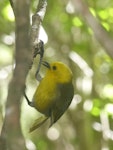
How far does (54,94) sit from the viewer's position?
1.72 meters

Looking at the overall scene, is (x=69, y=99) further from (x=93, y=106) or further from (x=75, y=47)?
(x=75, y=47)

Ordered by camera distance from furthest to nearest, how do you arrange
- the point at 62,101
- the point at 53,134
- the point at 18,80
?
the point at 53,134 → the point at 62,101 → the point at 18,80

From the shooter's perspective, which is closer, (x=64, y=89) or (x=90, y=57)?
(x=64, y=89)

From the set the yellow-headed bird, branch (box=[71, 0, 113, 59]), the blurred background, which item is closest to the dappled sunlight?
the blurred background

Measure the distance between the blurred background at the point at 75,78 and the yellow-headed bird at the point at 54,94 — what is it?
93cm

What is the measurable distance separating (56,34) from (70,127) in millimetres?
618

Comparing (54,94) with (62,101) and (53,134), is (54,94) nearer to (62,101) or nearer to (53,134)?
(62,101)

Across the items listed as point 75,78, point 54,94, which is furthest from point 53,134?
point 54,94

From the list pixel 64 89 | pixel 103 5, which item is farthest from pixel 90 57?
pixel 64 89

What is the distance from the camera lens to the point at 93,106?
2520 mm

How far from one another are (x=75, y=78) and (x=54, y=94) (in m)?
1.27

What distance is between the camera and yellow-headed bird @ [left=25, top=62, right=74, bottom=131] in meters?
1.62

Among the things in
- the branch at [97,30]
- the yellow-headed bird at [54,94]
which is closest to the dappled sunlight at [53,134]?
the yellow-headed bird at [54,94]

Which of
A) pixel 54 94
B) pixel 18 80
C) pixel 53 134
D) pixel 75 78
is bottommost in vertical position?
pixel 53 134
